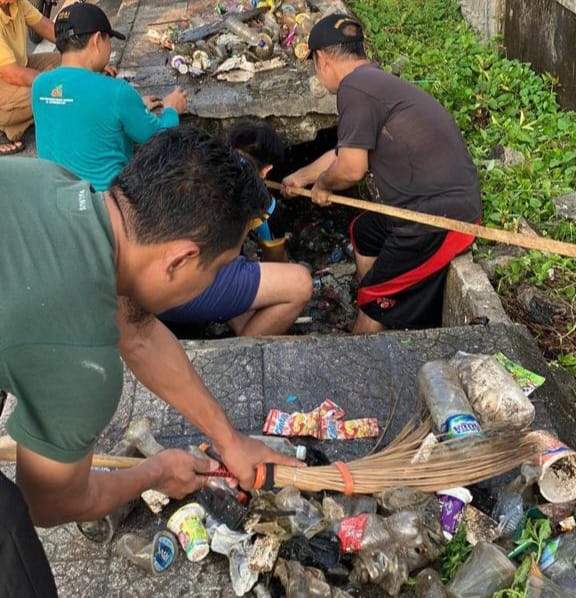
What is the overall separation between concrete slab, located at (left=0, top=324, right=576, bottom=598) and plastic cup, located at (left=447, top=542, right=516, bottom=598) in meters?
0.81

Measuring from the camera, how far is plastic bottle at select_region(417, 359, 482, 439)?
2822 mm

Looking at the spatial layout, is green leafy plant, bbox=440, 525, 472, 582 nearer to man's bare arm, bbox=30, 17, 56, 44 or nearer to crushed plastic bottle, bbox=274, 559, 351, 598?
crushed plastic bottle, bbox=274, 559, 351, 598

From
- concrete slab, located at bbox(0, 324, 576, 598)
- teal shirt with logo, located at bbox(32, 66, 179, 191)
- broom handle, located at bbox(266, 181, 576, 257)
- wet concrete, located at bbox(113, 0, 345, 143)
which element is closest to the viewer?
concrete slab, located at bbox(0, 324, 576, 598)

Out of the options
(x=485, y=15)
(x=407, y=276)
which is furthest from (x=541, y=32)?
(x=407, y=276)

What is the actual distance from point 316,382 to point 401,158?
1829 mm

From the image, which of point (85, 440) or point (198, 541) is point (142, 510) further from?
point (85, 440)

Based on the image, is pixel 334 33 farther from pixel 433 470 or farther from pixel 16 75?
pixel 16 75

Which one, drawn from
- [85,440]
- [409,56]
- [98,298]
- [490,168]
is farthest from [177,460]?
[409,56]

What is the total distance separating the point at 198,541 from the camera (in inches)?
103

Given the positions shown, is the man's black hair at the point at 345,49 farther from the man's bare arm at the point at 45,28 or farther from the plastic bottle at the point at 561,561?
the man's bare arm at the point at 45,28

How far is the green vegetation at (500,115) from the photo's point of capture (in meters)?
4.25

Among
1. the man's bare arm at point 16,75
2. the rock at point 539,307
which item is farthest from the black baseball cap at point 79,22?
the rock at point 539,307

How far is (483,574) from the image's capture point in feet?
7.93

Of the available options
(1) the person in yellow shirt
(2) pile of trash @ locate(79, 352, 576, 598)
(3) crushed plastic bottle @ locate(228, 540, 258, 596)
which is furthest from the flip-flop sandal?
(3) crushed plastic bottle @ locate(228, 540, 258, 596)
